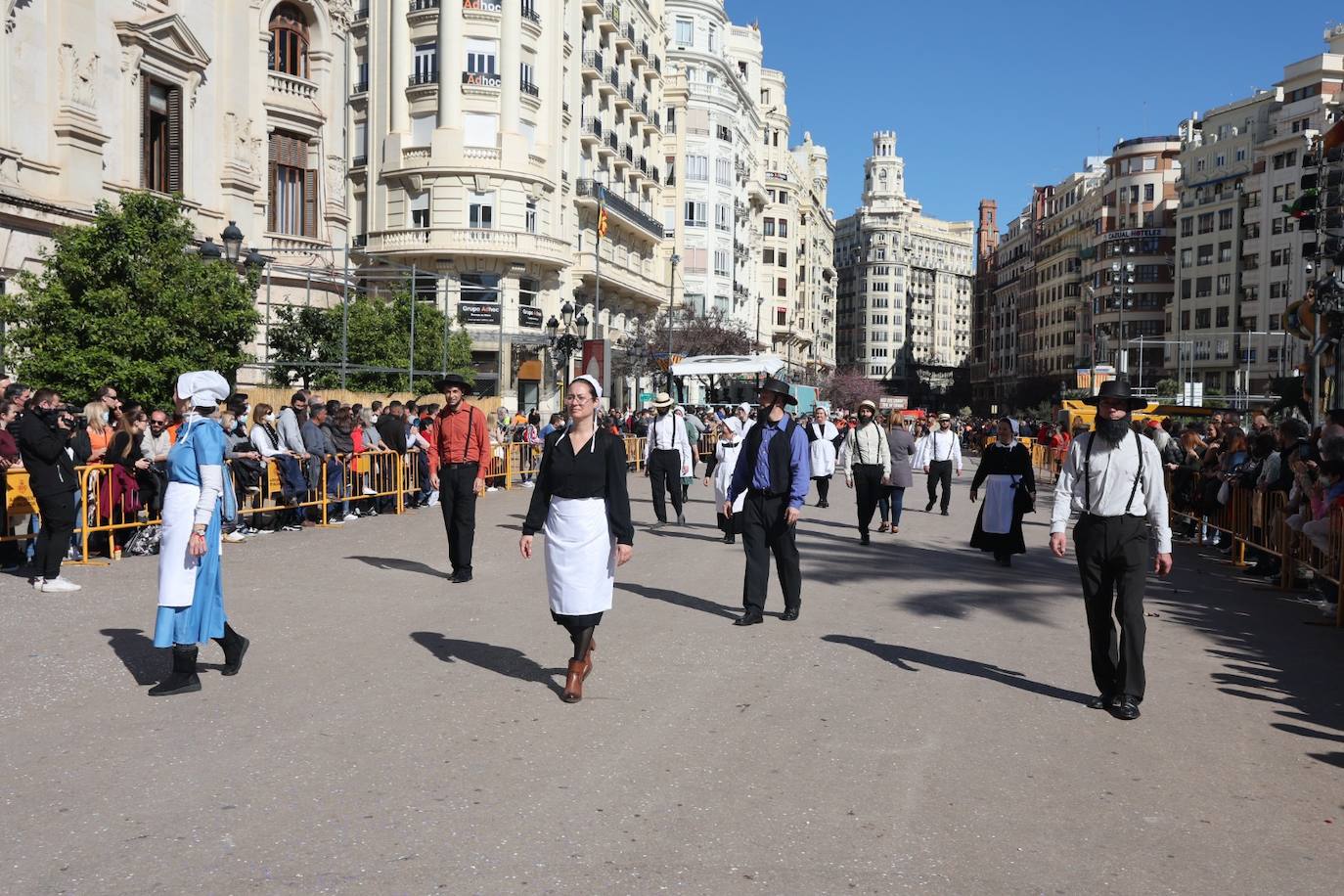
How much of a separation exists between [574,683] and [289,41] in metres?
27.6

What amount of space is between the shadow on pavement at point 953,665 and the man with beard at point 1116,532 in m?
0.27

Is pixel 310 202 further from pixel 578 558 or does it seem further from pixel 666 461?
pixel 578 558

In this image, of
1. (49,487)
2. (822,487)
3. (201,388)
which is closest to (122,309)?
(49,487)

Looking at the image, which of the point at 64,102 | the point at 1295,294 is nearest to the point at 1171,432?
the point at 64,102

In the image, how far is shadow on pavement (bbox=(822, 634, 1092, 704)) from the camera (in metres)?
7.12

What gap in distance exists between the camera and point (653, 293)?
60.8 metres

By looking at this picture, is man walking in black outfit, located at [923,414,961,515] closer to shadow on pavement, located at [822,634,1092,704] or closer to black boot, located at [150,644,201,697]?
shadow on pavement, located at [822,634,1092,704]

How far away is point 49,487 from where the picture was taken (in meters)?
10.2

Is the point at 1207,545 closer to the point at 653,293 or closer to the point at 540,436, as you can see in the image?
the point at 540,436

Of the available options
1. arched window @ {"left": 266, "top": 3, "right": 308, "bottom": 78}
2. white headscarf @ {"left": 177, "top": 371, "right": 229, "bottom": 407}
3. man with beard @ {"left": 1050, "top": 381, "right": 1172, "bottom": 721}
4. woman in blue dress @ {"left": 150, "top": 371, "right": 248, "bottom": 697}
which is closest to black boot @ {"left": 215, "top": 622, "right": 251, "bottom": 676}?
woman in blue dress @ {"left": 150, "top": 371, "right": 248, "bottom": 697}

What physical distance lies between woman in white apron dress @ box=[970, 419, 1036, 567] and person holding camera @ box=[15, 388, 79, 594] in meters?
8.88

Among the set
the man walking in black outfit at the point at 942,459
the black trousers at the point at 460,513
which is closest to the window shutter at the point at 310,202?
the man walking in black outfit at the point at 942,459

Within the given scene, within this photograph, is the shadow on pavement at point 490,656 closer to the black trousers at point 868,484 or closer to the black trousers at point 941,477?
the black trousers at point 868,484

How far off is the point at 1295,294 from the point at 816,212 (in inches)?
1634
